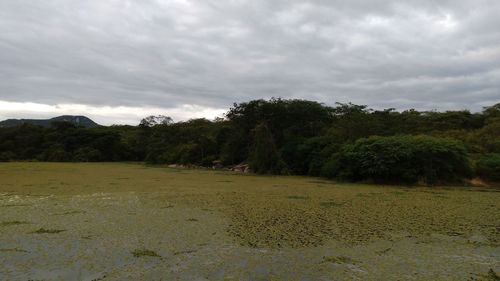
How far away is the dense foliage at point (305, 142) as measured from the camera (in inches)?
625

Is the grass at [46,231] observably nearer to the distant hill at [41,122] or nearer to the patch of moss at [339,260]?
the patch of moss at [339,260]

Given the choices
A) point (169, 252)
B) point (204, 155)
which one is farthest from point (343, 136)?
point (169, 252)

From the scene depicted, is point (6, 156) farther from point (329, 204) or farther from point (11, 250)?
point (11, 250)

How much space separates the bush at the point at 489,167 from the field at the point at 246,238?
583 centimetres

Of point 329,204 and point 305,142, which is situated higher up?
point 305,142

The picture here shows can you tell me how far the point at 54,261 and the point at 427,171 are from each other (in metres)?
14.4

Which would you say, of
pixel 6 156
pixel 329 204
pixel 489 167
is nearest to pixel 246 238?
pixel 329 204

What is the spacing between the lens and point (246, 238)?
20.3 ft

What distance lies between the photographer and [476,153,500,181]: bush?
1545cm

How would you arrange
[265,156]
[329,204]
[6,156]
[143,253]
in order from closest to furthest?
[143,253] → [329,204] → [265,156] → [6,156]

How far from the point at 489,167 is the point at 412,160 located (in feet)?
10.0

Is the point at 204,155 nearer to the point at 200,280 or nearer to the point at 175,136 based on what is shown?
the point at 175,136

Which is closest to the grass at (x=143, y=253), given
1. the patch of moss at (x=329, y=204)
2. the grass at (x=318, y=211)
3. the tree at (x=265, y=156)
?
the grass at (x=318, y=211)

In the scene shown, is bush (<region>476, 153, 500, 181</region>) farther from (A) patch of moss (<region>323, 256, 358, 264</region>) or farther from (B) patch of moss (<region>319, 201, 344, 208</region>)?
(A) patch of moss (<region>323, 256, 358, 264</region>)
